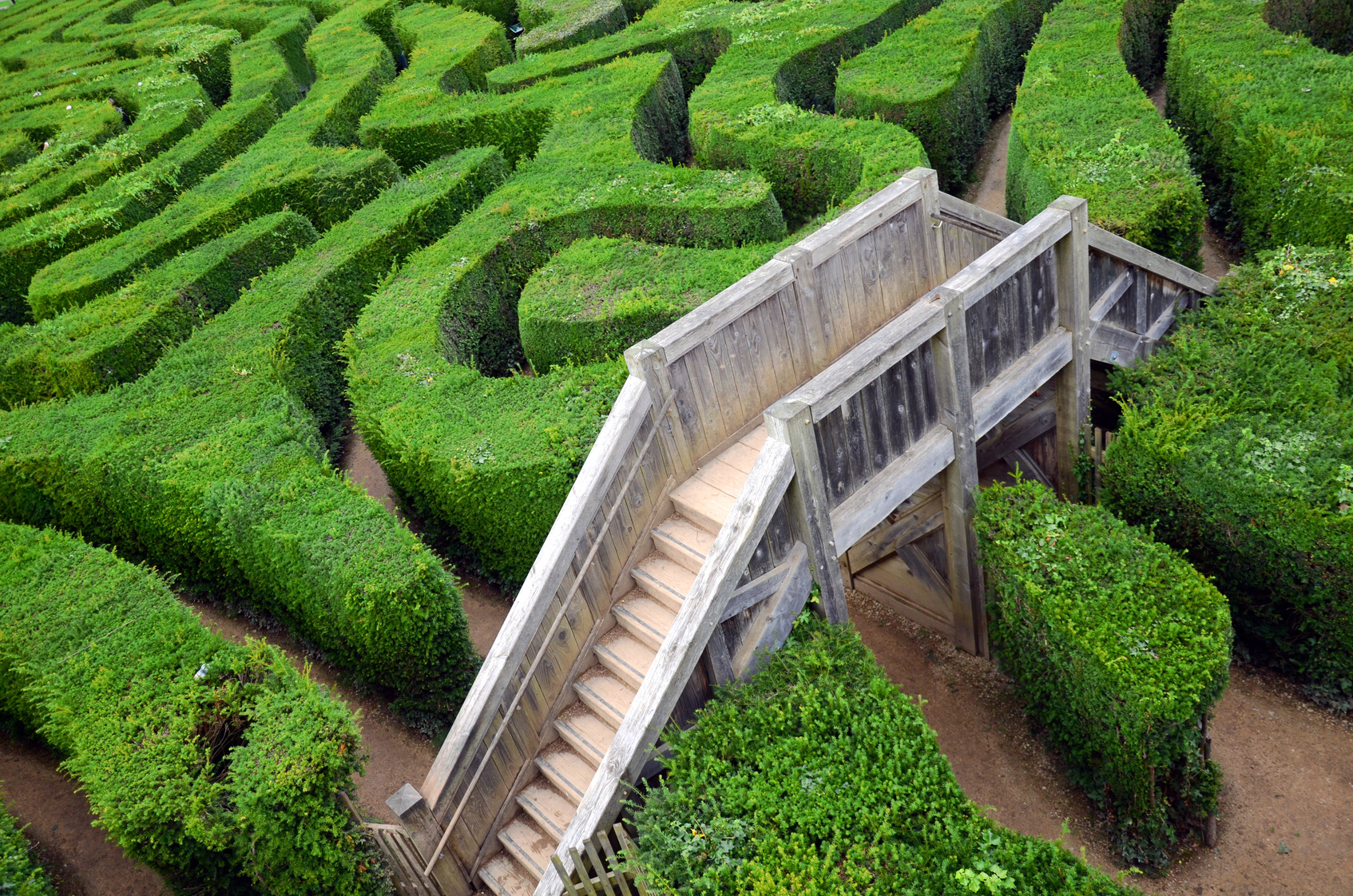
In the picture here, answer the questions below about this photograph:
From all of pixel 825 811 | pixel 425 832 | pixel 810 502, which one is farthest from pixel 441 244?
pixel 825 811

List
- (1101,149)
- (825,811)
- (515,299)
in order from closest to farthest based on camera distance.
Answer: (825,811), (1101,149), (515,299)

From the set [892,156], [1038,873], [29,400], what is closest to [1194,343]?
[892,156]

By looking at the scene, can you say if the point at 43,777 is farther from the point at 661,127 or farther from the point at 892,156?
the point at 661,127

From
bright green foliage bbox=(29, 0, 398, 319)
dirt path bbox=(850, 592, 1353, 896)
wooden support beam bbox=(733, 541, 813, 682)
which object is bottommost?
dirt path bbox=(850, 592, 1353, 896)

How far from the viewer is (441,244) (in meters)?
15.1

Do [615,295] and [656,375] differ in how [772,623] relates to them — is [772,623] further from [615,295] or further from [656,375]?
→ [615,295]

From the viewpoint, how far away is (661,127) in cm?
1945

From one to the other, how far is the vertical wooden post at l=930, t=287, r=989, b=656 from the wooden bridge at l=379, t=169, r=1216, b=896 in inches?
1.0

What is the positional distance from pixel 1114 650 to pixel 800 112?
11269 millimetres

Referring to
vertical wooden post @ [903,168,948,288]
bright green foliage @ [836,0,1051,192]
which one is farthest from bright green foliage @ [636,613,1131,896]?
bright green foliage @ [836,0,1051,192]

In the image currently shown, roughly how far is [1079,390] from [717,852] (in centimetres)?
685

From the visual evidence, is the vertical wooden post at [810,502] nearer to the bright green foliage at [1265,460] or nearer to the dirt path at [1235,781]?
the dirt path at [1235,781]

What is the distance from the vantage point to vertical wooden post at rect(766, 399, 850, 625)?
301 inches

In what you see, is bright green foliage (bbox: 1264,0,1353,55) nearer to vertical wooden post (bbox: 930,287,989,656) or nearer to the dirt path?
vertical wooden post (bbox: 930,287,989,656)
